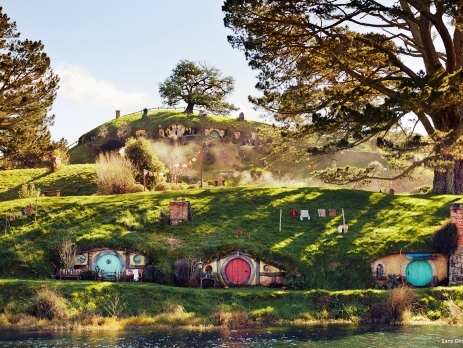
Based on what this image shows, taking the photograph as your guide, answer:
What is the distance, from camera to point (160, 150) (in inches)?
3327

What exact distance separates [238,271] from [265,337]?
9.68 meters

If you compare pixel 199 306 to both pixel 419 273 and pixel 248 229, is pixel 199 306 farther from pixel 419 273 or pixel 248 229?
pixel 419 273

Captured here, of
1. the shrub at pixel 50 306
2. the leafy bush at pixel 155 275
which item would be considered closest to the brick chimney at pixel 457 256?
the leafy bush at pixel 155 275

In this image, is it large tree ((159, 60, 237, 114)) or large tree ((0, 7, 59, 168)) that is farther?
large tree ((159, 60, 237, 114))

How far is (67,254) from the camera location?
37875mm

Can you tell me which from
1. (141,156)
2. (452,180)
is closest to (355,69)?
(452,180)

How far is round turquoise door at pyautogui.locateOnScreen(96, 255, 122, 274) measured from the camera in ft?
124

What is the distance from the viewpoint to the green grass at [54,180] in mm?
60594

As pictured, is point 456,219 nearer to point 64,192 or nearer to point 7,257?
point 7,257

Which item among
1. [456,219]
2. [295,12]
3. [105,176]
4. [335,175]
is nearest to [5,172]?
[105,176]

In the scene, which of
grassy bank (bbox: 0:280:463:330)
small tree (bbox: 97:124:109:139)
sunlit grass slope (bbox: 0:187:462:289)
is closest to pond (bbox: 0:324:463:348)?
grassy bank (bbox: 0:280:463:330)

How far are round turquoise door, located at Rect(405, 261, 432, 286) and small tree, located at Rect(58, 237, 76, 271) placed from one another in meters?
17.6

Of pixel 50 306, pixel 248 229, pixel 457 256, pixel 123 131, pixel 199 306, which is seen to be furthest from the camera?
pixel 123 131

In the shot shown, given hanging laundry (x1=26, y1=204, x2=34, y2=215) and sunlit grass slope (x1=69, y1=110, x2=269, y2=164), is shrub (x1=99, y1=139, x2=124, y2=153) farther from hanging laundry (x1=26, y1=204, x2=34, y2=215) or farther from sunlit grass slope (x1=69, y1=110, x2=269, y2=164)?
hanging laundry (x1=26, y1=204, x2=34, y2=215)
